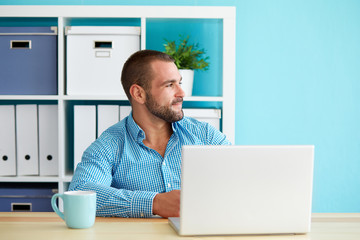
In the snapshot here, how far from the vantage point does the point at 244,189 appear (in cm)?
100

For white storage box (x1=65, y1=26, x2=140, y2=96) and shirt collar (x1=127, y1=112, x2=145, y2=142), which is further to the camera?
white storage box (x1=65, y1=26, x2=140, y2=96)

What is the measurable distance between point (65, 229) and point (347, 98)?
6.92ft

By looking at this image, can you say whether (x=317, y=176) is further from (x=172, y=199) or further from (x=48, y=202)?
(x=172, y=199)

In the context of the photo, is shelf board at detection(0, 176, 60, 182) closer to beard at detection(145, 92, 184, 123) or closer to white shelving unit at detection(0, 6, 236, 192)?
white shelving unit at detection(0, 6, 236, 192)

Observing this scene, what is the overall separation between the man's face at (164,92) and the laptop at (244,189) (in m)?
0.77

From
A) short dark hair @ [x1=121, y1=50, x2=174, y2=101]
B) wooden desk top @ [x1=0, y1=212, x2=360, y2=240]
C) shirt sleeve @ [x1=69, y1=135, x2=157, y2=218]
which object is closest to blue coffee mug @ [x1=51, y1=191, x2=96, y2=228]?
wooden desk top @ [x1=0, y1=212, x2=360, y2=240]

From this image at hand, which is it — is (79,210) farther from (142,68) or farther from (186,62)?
(186,62)

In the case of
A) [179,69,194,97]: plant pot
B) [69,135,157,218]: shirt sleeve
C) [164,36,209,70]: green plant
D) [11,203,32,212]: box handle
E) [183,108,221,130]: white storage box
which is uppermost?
[164,36,209,70]: green plant

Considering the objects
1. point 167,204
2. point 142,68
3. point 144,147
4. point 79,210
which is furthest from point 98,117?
point 79,210

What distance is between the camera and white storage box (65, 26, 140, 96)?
7.57 feet

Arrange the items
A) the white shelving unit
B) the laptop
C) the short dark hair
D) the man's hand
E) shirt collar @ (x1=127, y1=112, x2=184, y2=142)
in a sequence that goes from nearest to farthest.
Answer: the laptop → the man's hand → shirt collar @ (x1=127, y1=112, x2=184, y2=142) → the short dark hair → the white shelving unit

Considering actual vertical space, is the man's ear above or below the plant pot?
below

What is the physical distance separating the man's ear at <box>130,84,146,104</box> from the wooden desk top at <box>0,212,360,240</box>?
2.22ft

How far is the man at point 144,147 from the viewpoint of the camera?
51.7 inches
